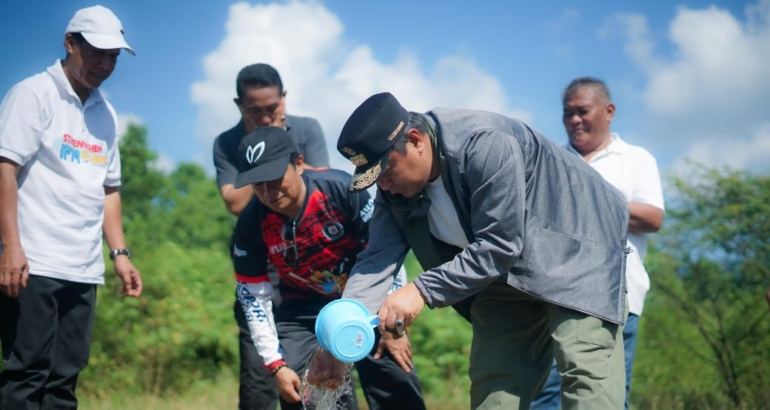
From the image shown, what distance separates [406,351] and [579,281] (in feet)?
3.74

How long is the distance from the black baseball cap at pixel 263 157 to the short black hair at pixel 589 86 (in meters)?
2.02

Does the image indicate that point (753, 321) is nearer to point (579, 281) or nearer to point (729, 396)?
point (729, 396)

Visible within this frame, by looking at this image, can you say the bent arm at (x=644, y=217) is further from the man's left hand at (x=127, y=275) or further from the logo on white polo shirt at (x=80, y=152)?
the logo on white polo shirt at (x=80, y=152)

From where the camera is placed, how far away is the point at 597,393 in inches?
131

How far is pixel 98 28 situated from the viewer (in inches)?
185

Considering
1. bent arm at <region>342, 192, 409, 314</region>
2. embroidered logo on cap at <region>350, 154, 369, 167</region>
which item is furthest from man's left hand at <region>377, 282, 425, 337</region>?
embroidered logo on cap at <region>350, 154, 369, 167</region>

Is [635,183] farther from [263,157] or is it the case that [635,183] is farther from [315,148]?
[263,157]

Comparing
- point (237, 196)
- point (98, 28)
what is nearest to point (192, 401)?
point (237, 196)

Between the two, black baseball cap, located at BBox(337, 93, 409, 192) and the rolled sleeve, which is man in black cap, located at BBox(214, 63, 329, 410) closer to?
the rolled sleeve

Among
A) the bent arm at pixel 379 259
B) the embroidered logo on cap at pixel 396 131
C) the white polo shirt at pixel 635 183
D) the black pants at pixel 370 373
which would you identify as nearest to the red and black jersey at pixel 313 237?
the black pants at pixel 370 373

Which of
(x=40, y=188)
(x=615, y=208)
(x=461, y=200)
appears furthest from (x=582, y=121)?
(x=40, y=188)

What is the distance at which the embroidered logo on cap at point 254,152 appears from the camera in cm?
438

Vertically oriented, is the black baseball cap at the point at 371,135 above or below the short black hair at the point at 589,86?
below

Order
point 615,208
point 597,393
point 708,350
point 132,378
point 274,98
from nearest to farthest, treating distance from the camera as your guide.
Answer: point 597,393, point 615,208, point 274,98, point 708,350, point 132,378
